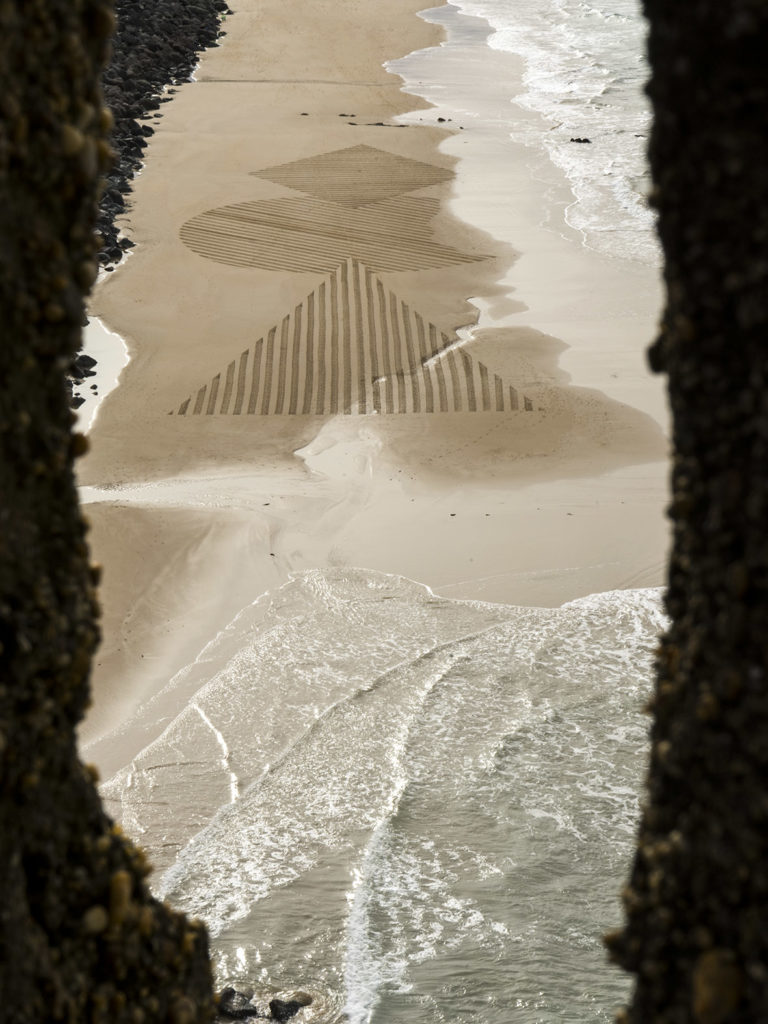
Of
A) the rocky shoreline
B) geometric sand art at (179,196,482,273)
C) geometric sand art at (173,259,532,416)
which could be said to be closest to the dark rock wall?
geometric sand art at (173,259,532,416)

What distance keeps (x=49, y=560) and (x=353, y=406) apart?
1018 cm

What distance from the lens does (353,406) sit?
12.8 metres

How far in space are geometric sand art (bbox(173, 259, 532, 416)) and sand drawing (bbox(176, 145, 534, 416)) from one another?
1 cm

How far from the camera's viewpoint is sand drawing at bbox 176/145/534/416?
13.0 m

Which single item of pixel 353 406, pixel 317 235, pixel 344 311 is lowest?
pixel 353 406

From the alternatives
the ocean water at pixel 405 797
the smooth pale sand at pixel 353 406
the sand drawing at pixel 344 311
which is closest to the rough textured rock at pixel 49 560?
the ocean water at pixel 405 797

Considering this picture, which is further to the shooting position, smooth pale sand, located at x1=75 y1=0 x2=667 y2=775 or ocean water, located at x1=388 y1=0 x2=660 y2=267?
ocean water, located at x1=388 y1=0 x2=660 y2=267

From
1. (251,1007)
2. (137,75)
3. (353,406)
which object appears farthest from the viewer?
(137,75)

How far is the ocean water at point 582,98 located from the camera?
1858 centimetres

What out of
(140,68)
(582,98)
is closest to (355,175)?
(582,98)

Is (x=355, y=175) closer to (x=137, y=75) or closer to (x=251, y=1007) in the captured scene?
(x=137, y=75)

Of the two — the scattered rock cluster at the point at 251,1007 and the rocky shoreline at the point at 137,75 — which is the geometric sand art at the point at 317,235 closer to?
the rocky shoreline at the point at 137,75

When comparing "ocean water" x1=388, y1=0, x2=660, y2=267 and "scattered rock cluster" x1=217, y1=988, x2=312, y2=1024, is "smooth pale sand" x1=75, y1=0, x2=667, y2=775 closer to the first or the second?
"ocean water" x1=388, y1=0, x2=660, y2=267

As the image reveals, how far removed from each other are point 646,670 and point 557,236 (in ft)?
33.8
